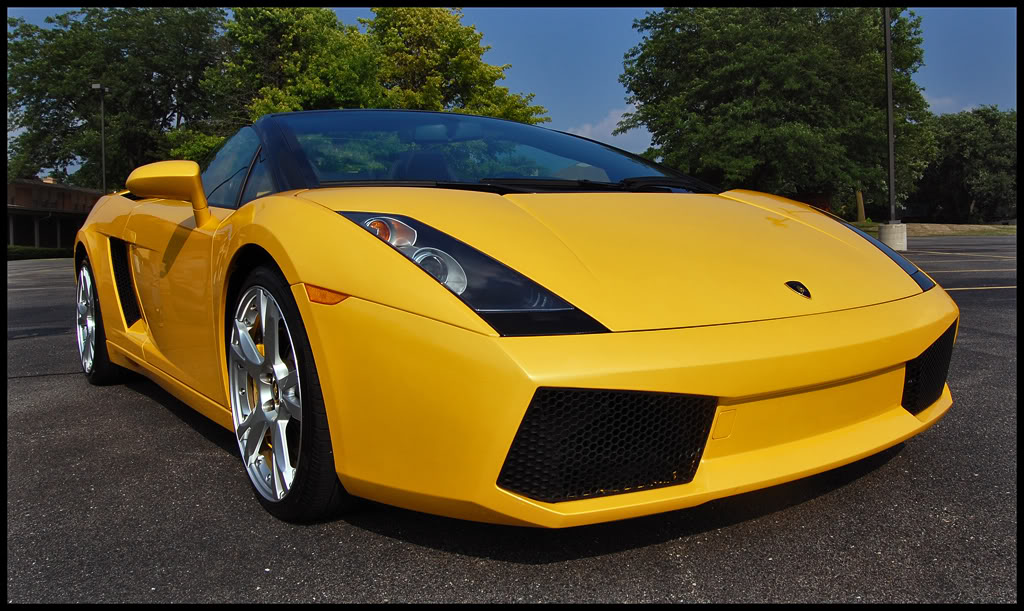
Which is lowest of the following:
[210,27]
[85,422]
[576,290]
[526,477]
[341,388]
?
[85,422]

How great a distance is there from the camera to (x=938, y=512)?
76.2 inches

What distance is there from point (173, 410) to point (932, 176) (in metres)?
63.8

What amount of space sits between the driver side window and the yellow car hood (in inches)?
23.1

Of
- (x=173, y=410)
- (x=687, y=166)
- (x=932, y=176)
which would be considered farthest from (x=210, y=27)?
(x=932, y=176)

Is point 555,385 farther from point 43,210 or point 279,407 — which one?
point 43,210

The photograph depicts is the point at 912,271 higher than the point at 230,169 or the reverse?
the reverse

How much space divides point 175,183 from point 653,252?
1.50 metres

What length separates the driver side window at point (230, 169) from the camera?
102 inches

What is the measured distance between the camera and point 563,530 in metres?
1.89

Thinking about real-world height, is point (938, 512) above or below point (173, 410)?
above

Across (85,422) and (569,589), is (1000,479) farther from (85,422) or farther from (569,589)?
(85,422)

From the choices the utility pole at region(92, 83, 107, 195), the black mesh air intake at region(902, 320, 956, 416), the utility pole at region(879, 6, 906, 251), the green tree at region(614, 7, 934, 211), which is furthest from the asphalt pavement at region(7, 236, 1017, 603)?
the utility pole at region(92, 83, 107, 195)

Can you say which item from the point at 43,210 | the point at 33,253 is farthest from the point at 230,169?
the point at 43,210

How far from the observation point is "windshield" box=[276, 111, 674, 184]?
95.0 inches
